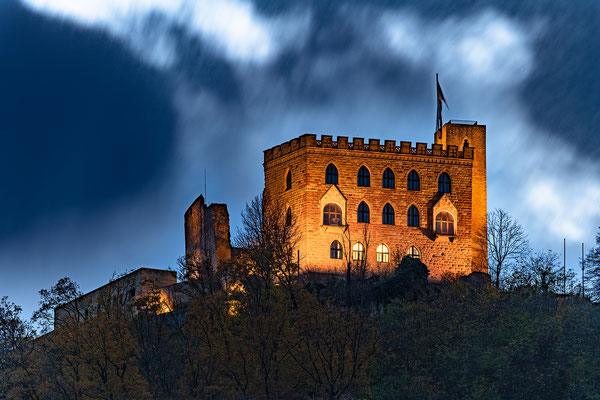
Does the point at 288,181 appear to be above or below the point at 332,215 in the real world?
above

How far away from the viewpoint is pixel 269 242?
65188 mm

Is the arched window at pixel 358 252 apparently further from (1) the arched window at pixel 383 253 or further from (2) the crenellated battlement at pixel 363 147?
(2) the crenellated battlement at pixel 363 147

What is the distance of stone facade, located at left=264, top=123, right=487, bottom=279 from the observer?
71750 millimetres

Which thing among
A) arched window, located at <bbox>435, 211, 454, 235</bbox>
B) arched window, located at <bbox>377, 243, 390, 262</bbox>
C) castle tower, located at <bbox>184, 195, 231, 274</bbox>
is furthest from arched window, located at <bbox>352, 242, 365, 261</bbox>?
castle tower, located at <bbox>184, 195, 231, 274</bbox>

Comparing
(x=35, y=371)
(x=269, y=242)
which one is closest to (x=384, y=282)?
(x=269, y=242)

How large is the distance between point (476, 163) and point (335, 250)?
37.6 ft

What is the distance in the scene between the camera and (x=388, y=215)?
73.1m

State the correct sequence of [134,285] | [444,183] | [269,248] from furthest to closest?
[134,285], [444,183], [269,248]

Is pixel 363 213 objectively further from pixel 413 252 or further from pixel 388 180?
pixel 413 252

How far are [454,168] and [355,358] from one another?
2607 centimetres

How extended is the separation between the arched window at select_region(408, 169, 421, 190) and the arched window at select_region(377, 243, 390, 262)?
416cm

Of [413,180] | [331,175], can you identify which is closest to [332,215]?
[331,175]

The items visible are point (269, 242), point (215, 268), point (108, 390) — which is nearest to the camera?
point (108, 390)

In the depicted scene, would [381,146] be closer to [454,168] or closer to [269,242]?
[454,168]
